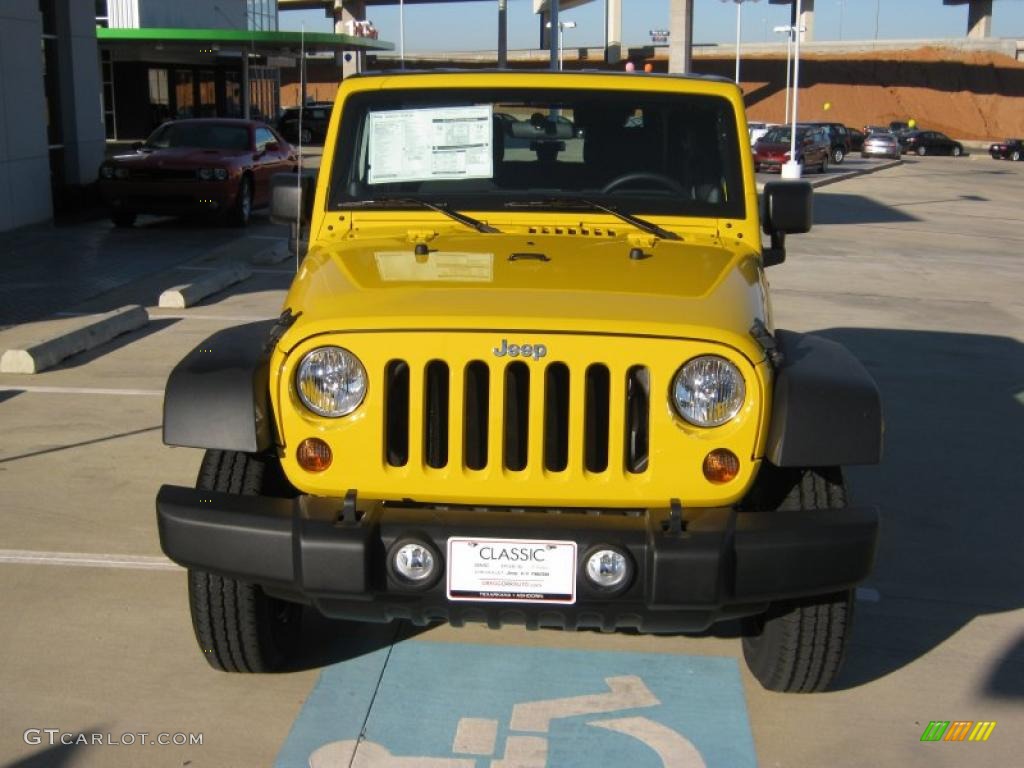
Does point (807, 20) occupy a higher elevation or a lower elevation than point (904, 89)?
higher

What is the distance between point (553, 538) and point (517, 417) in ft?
1.24

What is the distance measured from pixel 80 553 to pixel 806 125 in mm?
40802

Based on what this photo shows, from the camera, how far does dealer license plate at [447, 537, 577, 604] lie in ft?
11.9

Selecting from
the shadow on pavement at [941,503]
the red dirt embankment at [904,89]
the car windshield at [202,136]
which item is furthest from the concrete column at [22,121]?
the red dirt embankment at [904,89]

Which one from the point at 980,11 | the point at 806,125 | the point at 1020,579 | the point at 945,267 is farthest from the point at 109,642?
the point at 980,11

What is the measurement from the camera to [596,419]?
381 cm

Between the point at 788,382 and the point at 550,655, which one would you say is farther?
the point at 550,655

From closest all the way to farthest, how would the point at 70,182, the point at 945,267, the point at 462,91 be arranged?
the point at 462,91, the point at 945,267, the point at 70,182

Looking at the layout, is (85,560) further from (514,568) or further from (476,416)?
(514,568)

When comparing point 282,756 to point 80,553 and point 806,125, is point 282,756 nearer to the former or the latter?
point 80,553

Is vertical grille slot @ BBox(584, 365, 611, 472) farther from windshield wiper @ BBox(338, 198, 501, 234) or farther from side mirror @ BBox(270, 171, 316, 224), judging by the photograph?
side mirror @ BBox(270, 171, 316, 224)

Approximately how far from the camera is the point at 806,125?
43656mm

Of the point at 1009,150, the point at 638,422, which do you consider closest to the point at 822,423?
the point at 638,422

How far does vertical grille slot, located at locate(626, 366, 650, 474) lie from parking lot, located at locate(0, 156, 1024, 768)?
34.5 inches
